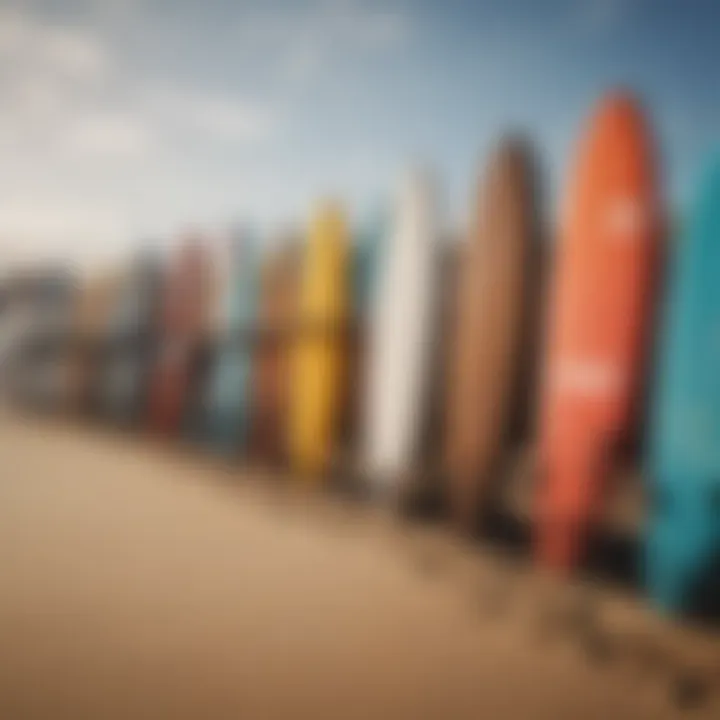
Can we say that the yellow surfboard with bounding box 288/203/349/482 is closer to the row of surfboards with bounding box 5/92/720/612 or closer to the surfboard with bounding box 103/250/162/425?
the row of surfboards with bounding box 5/92/720/612

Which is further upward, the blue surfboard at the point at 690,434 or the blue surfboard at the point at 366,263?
the blue surfboard at the point at 366,263

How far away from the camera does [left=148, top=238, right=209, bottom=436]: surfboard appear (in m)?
1.94

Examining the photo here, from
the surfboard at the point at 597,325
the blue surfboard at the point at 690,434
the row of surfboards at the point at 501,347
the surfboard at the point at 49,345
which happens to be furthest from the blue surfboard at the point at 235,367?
the blue surfboard at the point at 690,434

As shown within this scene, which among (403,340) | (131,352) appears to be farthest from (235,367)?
(403,340)

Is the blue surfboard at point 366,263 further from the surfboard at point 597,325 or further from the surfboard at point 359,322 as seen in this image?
the surfboard at point 597,325

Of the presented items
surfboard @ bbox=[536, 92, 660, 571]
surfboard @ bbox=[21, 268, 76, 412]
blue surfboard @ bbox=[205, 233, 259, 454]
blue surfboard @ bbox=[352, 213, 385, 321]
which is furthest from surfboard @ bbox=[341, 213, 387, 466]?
surfboard @ bbox=[21, 268, 76, 412]

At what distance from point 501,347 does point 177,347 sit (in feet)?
3.06

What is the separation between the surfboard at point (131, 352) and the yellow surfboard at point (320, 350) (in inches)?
20.5

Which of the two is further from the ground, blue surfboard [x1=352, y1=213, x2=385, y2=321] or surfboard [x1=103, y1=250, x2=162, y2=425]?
blue surfboard [x1=352, y1=213, x2=385, y2=321]

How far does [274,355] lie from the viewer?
1751 mm

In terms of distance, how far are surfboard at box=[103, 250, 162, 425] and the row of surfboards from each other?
0.14 metres

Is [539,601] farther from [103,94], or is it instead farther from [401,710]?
[103,94]

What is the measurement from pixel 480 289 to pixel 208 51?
601 mm

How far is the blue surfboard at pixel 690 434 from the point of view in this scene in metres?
1.01
